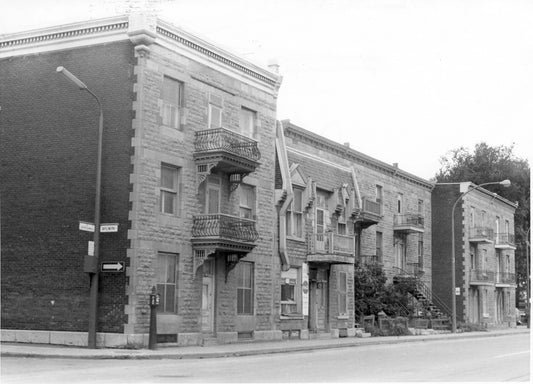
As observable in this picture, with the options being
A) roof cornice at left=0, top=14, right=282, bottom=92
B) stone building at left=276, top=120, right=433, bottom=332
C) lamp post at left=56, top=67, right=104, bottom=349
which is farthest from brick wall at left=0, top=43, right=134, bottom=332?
stone building at left=276, top=120, right=433, bottom=332

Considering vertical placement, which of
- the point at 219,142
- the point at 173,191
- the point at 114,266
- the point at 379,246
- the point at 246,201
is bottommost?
the point at 114,266

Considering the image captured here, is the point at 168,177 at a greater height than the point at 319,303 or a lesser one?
greater

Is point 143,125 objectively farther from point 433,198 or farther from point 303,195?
point 433,198

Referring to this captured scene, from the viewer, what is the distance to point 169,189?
2798 cm

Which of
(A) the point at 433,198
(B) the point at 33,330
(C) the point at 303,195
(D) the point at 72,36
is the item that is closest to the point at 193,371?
(B) the point at 33,330

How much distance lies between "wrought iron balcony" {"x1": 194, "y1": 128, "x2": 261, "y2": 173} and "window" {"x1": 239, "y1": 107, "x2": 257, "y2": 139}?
205 centimetres

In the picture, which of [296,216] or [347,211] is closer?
[296,216]

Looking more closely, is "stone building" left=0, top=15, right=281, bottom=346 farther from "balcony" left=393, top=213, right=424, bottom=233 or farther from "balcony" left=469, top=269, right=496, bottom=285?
"balcony" left=469, top=269, right=496, bottom=285

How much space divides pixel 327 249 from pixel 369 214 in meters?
6.16

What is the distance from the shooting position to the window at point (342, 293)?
39.5 m

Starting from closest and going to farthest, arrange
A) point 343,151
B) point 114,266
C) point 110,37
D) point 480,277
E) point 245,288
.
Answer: point 114,266
point 110,37
point 245,288
point 343,151
point 480,277

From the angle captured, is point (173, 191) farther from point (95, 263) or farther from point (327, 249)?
point (327, 249)

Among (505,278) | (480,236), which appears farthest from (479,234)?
(505,278)

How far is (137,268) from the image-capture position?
2605 centimetres
